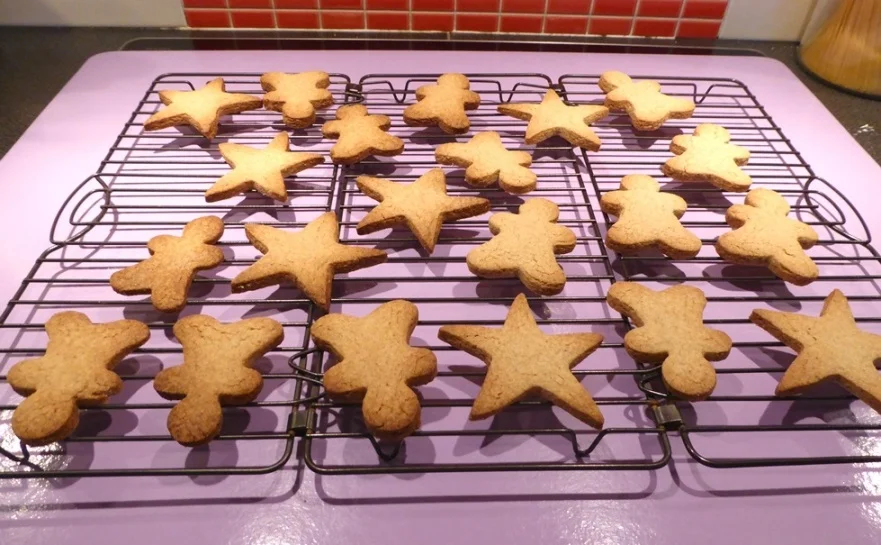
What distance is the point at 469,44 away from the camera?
2.25 meters

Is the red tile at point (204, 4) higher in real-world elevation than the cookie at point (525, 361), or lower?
higher

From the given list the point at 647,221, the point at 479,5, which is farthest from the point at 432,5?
the point at 647,221

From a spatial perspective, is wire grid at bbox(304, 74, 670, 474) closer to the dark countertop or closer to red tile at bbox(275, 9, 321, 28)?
red tile at bbox(275, 9, 321, 28)

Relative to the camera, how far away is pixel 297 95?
1.82 m

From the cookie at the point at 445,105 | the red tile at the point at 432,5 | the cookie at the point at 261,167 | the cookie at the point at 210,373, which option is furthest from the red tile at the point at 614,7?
the cookie at the point at 210,373

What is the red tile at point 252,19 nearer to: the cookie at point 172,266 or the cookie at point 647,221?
the cookie at point 172,266

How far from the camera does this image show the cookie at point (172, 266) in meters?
1.26

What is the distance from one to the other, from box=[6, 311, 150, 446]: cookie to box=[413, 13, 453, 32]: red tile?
1.59 metres

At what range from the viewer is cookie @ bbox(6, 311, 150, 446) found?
1025 millimetres

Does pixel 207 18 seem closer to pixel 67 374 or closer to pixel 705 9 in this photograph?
pixel 67 374

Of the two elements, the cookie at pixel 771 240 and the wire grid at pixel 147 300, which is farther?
the cookie at pixel 771 240

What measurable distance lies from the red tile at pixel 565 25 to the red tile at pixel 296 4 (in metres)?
0.87

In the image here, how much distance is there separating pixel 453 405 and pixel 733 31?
2.00m

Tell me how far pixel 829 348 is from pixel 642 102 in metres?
0.96
